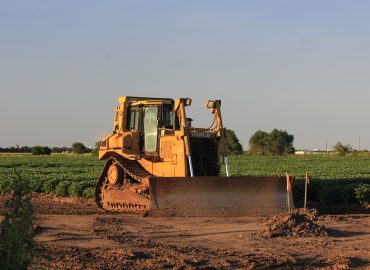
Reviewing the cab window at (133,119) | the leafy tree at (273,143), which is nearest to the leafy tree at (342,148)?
the leafy tree at (273,143)

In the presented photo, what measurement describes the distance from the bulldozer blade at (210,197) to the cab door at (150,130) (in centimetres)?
244

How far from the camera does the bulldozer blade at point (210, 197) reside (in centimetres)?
1523

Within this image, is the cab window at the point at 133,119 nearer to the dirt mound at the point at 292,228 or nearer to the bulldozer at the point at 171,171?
the bulldozer at the point at 171,171

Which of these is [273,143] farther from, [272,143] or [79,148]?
[79,148]

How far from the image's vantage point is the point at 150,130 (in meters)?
17.8

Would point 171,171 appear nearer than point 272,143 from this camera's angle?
Yes

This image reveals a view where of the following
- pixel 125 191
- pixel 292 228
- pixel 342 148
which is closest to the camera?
pixel 292 228

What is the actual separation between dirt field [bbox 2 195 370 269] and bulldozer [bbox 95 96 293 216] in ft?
1.41

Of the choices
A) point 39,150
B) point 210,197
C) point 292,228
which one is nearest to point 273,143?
point 39,150

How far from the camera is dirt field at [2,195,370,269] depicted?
9422 mm

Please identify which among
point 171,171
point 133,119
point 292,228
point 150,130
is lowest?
point 292,228

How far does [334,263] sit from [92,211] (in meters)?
9.80

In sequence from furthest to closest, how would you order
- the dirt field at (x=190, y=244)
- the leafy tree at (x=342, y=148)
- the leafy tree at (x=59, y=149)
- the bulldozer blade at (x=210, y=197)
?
the leafy tree at (x=59, y=149) < the leafy tree at (x=342, y=148) < the bulldozer blade at (x=210, y=197) < the dirt field at (x=190, y=244)

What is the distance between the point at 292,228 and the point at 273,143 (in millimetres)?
92337
